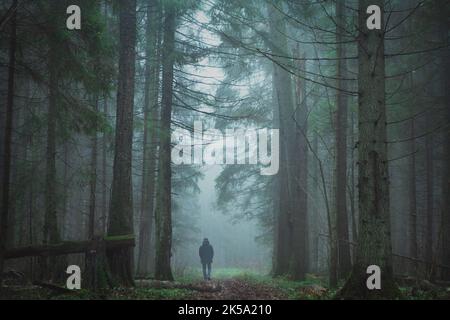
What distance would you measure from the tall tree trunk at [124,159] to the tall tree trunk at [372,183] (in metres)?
5.26

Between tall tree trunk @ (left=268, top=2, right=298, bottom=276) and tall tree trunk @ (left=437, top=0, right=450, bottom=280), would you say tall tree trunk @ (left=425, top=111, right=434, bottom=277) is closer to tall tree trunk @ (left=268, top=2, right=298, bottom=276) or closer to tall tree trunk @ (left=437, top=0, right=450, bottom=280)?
tall tree trunk @ (left=437, top=0, right=450, bottom=280)

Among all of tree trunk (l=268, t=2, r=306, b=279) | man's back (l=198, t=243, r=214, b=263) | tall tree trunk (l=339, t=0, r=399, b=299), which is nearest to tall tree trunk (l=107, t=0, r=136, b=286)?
tall tree trunk (l=339, t=0, r=399, b=299)

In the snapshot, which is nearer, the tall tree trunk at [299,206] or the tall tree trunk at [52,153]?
the tall tree trunk at [52,153]

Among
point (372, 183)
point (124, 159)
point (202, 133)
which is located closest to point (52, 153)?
point (124, 159)

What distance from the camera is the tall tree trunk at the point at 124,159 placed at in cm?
993

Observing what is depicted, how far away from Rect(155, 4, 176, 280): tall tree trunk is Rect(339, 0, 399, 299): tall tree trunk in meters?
7.54

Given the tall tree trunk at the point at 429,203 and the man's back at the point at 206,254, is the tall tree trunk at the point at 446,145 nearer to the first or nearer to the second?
the tall tree trunk at the point at 429,203

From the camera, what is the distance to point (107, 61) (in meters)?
11.8

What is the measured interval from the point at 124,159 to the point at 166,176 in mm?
3430

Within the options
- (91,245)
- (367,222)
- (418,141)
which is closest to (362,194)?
(367,222)

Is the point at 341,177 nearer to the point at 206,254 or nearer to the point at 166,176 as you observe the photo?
the point at 166,176

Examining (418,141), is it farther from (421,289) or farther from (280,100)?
(421,289)

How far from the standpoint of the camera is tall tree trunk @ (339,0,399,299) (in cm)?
734

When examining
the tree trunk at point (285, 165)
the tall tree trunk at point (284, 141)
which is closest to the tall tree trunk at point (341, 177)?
the tree trunk at point (285, 165)
